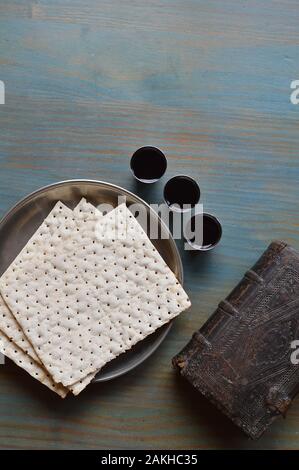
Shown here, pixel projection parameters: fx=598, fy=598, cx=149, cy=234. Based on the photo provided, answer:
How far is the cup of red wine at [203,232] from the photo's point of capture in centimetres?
125

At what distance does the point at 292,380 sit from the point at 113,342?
1.20 ft

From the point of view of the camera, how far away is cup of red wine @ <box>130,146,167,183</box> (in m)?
1.25

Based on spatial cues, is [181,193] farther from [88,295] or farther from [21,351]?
[21,351]

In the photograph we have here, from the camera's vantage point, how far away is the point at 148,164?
1258mm

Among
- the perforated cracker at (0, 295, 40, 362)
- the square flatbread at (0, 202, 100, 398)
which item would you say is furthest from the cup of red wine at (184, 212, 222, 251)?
the perforated cracker at (0, 295, 40, 362)

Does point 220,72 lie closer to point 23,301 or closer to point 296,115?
point 296,115

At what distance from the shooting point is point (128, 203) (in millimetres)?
1264

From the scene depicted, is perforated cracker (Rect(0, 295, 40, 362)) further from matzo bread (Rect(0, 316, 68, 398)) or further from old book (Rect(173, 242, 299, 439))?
old book (Rect(173, 242, 299, 439))

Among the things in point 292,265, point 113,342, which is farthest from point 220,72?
point 113,342

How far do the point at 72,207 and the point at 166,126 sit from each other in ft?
0.88

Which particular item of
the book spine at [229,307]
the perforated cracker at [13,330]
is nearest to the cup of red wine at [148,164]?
the book spine at [229,307]

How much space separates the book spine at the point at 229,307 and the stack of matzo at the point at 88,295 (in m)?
0.07

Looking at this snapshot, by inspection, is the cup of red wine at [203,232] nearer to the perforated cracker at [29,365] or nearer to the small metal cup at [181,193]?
the small metal cup at [181,193]

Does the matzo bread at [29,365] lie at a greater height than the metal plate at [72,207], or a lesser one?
lesser
